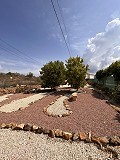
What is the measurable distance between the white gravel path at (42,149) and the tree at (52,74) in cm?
1557

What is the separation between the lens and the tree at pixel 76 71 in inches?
699

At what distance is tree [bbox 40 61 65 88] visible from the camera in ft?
69.5

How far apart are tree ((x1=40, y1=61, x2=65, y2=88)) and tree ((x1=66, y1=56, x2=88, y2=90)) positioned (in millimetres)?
2956

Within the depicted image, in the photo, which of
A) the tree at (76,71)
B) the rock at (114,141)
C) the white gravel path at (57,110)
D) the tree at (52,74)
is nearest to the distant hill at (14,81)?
the tree at (52,74)

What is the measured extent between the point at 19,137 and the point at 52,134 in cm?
121

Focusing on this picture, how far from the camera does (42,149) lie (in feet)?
16.1

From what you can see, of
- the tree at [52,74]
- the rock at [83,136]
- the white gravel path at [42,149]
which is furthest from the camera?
the tree at [52,74]

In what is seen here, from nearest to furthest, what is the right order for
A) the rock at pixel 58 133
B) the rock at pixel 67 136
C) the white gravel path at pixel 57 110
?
the rock at pixel 67 136, the rock at pixel 58 133, the white gravel path at pixel 57 110

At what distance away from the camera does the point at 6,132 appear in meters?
6.14

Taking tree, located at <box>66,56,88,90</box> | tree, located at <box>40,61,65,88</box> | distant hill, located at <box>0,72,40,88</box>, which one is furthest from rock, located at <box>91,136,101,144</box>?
distant hill, located at <box>0,72,40,88</box>

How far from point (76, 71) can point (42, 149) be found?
13361 mm

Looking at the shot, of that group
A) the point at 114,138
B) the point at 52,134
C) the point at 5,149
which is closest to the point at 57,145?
the point at 52,134

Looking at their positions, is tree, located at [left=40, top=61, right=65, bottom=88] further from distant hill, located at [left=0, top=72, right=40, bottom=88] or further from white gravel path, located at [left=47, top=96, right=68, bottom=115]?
white gravel path, located at [left=47, top=96, right=68, bottom=115]

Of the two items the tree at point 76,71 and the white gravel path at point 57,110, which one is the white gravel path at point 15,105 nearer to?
the white gravel path at point 57,110
